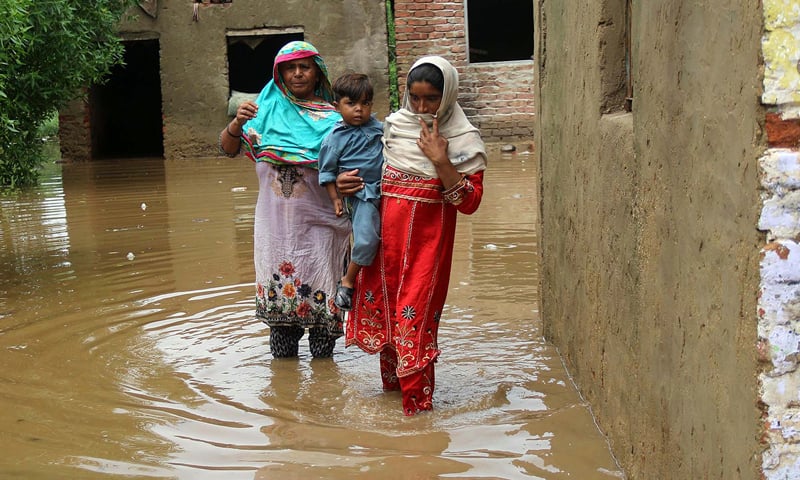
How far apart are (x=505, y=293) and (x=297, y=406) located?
8.29 ft

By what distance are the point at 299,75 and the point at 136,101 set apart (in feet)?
59.0

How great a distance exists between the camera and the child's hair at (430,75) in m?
3.84

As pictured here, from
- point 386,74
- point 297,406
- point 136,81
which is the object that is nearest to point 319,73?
point 297,406

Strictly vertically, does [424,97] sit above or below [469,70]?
below

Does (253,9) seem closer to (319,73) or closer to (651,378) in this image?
(319,73)

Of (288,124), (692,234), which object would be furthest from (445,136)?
(692,234)

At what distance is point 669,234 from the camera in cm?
274

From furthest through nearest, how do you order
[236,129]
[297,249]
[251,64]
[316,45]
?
[251,64], [316,45], [297,249], [236,129]

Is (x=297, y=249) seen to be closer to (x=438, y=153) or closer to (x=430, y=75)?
(x=438, y=153)

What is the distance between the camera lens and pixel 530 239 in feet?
27.3

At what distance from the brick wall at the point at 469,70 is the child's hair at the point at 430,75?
490 inches

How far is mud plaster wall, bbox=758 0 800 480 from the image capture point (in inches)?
78.5

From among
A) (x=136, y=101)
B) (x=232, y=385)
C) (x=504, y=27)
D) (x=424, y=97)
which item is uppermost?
(x=504, y=27)

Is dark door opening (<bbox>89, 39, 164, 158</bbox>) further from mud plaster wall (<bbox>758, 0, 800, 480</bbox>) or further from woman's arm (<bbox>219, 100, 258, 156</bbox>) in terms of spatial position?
mud plaster wall (<bbox>758, 0, 800, 480</bbox>)
